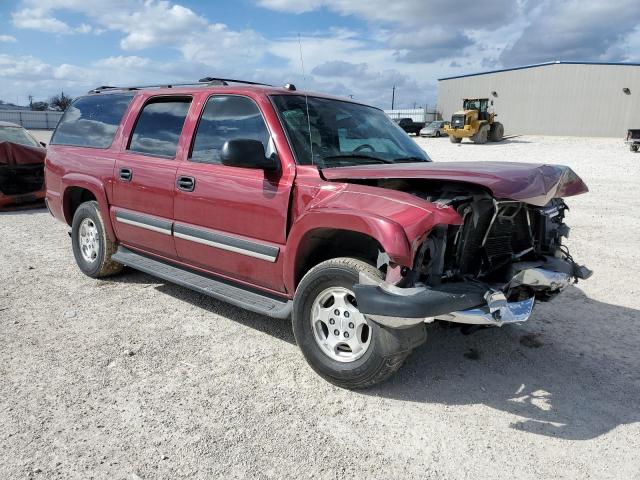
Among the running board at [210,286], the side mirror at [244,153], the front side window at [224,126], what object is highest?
the front side window at [224,126]

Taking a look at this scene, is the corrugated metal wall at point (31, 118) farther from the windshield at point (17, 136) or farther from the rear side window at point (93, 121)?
the rear side window at point (93, 121)

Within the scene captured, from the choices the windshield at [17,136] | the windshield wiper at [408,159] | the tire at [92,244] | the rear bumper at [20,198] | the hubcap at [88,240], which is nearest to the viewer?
the windshield wiper at [408,159]

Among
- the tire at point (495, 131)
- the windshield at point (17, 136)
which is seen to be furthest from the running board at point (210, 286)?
the tire at point (495, 131)

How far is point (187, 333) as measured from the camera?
427 centimetres

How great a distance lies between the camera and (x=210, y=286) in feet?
13.9

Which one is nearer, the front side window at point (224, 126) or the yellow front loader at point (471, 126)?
the front side window at point (224, 126)

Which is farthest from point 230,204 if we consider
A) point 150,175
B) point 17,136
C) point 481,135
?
point 481,135

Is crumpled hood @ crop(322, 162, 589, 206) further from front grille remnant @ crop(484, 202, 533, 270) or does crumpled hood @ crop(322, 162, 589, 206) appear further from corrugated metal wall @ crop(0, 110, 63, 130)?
corrugated metal wall @ crop(0, 110, 63, 130)

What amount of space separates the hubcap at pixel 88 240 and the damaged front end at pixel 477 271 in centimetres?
362

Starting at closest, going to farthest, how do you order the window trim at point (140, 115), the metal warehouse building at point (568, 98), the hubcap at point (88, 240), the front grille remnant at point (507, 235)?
the front grille remnant at point (507, 235)
the window trim at point (140, 115)
the hubcap at point (88, 240)
the metal warehouse building at point (568, 98)

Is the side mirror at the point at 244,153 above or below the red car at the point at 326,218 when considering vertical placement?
above

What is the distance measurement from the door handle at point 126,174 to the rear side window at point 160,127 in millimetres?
205

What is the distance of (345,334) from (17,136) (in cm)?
965

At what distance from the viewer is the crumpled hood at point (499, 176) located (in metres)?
2.97
